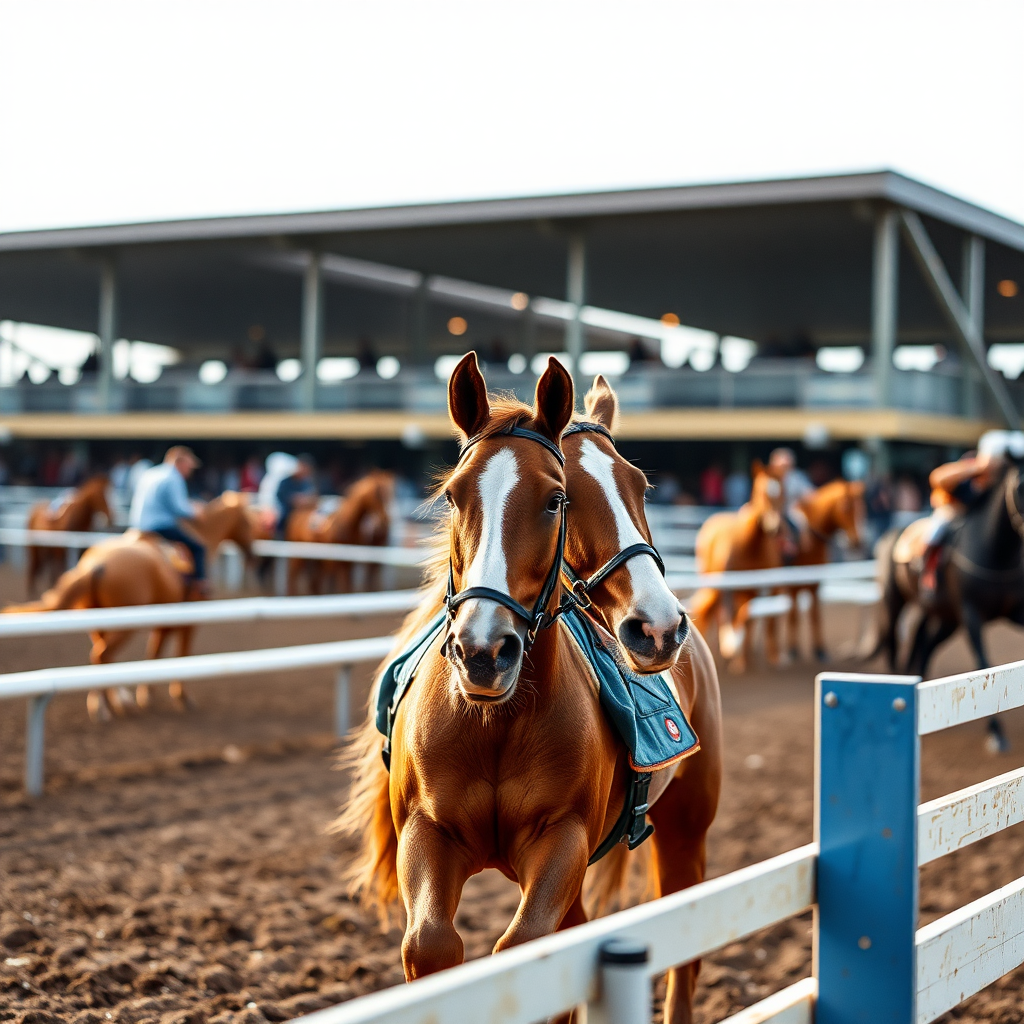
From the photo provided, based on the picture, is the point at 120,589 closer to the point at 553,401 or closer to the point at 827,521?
the point at 553,401

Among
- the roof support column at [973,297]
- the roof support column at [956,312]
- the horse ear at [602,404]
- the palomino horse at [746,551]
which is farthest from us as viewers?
the roof support column at [973,297]

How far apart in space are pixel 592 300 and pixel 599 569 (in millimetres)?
30062

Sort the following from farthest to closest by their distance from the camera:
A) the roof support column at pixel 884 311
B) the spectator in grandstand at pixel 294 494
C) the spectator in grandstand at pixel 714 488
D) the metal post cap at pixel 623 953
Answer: the spectator in grandstand at pixel 714 488 < the roof support column at pixel 884 311 < the spectator in grandstand at pixel 294 494 < the metal post cap at pixel 623 953

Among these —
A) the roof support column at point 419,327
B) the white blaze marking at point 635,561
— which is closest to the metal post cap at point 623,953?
the white blaze marking at point 635,561

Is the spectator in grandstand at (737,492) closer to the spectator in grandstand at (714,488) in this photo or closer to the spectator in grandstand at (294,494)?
the spectator in grandstand at (714,488)

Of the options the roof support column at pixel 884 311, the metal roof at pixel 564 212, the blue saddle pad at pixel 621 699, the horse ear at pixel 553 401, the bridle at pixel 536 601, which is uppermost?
the metal roof at pixel 564 212

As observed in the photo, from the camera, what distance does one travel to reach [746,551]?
1217 cm

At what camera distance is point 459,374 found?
8.16 ft

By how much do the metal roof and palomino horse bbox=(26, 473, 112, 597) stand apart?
32.4 ft

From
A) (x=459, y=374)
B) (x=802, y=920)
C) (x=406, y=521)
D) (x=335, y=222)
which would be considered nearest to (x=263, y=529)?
(x=406, y=521)

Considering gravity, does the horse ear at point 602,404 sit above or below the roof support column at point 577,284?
below

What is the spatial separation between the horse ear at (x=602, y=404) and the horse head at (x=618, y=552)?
0.46ft

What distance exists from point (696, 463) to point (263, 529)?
11.7 metres

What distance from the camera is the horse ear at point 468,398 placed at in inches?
98.0
